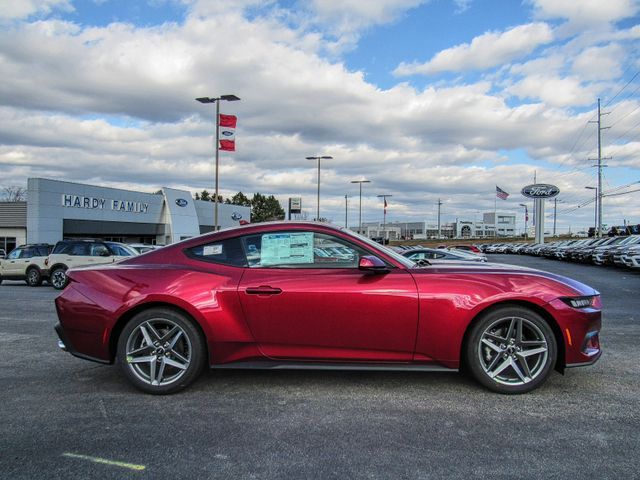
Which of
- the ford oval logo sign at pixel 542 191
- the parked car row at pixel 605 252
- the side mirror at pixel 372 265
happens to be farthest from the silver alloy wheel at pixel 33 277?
the ford oval logo sign at pixel 542 191

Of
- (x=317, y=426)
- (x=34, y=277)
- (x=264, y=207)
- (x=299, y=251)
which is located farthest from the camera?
(x=264, y=207)

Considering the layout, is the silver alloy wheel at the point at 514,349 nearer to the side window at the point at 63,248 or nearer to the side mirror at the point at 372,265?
the side mirror at the point at 372,265

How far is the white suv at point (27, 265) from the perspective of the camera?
16922mm

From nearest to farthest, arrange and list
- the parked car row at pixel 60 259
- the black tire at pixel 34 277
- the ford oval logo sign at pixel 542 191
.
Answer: the parked car row at pixel 60 259
the black tire at pixel 34 277
the ford oval logo sign at pixel 542 191

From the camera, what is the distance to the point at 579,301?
13.8 feet

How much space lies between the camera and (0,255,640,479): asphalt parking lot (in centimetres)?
296

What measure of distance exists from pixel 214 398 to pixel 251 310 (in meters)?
0.79

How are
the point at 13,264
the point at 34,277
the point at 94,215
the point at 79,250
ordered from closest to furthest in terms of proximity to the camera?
the point at 79,250 → the point at 34,277 → the point at 13,264 → the point at 94,215

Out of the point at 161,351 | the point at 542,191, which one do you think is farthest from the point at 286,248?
the point at 542,191

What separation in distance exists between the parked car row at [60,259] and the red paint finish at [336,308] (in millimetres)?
11820

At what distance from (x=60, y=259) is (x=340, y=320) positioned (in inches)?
577

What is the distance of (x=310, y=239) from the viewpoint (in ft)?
14.6

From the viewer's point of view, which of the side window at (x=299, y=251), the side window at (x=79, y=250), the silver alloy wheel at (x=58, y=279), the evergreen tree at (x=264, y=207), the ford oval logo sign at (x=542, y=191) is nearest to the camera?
the side window at (x=299, y=251)

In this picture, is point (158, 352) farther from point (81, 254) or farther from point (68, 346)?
point (81, 254)
